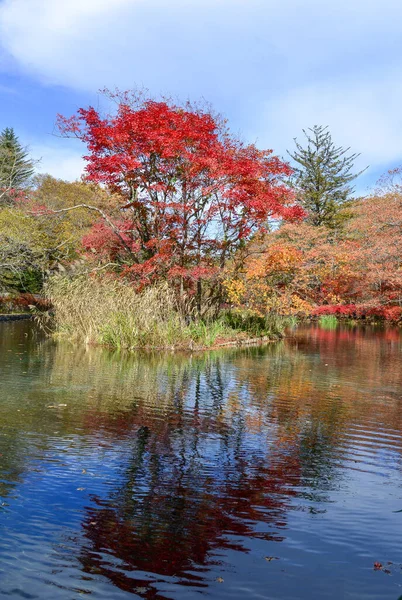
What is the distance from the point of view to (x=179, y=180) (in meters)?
15.2

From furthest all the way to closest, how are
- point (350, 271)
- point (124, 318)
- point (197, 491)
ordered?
point (350, 271)
point (124, 318)
point (197, 491)

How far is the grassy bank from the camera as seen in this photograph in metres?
13.9

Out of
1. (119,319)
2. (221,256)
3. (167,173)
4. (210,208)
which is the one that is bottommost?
(119,319)

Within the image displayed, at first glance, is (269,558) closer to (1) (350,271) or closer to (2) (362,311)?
(1) (350,271)

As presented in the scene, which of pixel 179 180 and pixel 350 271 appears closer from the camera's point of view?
pixel 179 180

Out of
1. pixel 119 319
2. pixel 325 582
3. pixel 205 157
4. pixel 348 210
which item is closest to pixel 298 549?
pixel 325 582

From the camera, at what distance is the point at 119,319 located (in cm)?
1398

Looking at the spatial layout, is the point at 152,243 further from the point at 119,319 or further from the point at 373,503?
the point at 373,503

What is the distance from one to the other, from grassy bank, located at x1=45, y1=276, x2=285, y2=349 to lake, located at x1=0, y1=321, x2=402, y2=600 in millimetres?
4811

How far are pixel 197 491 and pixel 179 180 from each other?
11.9 metres

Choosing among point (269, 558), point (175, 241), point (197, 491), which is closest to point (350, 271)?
point (175, 241)

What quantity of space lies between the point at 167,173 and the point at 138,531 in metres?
12.6

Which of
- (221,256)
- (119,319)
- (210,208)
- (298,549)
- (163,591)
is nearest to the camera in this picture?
(163,591)

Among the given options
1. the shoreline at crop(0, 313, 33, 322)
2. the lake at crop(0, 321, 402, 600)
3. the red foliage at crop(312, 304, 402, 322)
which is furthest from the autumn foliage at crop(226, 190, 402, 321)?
the shoreline at crop(0, 313, 33, 322)
